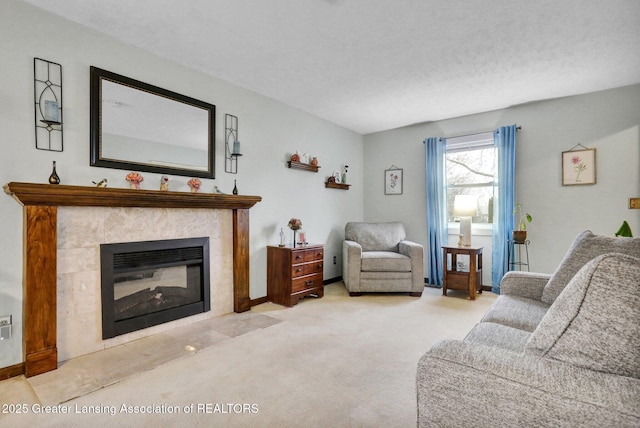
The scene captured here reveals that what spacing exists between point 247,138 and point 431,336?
2.82 m

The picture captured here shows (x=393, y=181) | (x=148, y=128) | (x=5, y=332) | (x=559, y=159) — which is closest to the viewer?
(x=5, y=332)

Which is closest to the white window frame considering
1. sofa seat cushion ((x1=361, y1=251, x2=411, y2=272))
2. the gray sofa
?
sofa seat cushion ((x1=361, y1=251, x2=411, y2=272))

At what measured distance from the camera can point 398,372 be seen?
2152 millimetres

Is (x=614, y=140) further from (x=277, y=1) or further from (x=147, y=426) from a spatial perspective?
(x=147, y=426)

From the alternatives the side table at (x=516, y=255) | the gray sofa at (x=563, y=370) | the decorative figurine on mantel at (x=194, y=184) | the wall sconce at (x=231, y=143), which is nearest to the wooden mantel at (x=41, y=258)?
the decorative figurine on mantel at (x=194, y=184)

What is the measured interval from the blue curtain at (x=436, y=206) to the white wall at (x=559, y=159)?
0.31 meters

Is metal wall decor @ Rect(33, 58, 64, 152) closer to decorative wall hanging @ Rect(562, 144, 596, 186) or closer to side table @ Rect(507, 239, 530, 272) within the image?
side table @ Rect(507, 239, 530, 272)

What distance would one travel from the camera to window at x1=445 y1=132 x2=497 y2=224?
4.48 meters

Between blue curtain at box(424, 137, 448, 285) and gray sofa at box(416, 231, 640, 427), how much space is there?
12.6 ft

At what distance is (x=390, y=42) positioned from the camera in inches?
104

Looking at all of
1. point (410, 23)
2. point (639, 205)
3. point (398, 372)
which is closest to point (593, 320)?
point (398, 372)

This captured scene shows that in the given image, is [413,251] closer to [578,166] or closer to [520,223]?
[520,223]

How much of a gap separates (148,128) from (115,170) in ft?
1.58

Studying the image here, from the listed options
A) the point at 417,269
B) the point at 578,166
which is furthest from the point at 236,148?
the point at 578,166
